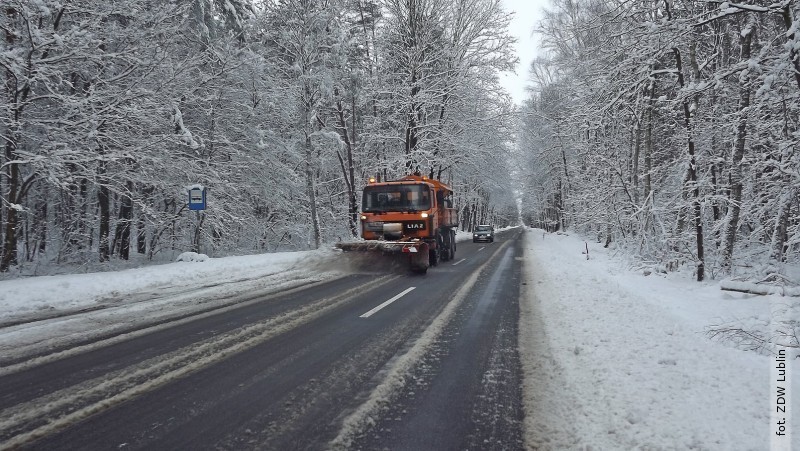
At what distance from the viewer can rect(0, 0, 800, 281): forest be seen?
8602 millimetres

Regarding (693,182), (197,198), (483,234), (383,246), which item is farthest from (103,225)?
(483,234)

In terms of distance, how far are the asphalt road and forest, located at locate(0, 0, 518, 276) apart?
25.5ft

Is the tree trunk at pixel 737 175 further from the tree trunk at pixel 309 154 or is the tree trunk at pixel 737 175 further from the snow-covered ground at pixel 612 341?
the tree trunk at pixel 309 154

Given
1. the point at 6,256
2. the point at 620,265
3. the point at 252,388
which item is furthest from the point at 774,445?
the point at 6,256

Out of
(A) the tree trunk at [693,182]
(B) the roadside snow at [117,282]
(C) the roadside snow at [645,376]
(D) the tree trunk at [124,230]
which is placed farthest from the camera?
(D) the tree trunk at [124,230]

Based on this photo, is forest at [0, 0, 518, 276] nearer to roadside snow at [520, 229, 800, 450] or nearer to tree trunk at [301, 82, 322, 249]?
tree trunk at [301, 82, 322, 249]

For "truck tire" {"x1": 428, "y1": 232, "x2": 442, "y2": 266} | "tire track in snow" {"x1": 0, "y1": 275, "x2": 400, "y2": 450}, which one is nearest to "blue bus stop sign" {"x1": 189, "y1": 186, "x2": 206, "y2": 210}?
"truck tire" {"x1": 428, "y1": 232, "x2": 442, "y2": 266}

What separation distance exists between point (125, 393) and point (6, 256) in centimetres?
1081

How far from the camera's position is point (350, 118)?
29078mm

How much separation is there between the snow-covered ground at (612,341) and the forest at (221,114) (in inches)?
156

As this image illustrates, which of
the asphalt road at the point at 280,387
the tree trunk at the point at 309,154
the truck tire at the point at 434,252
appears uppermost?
the tree trunk at the point at 309,154

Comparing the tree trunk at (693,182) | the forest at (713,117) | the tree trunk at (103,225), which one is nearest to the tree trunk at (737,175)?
the forest at (713,117)

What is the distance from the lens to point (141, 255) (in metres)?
19.0

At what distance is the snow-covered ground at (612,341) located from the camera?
2934mm
